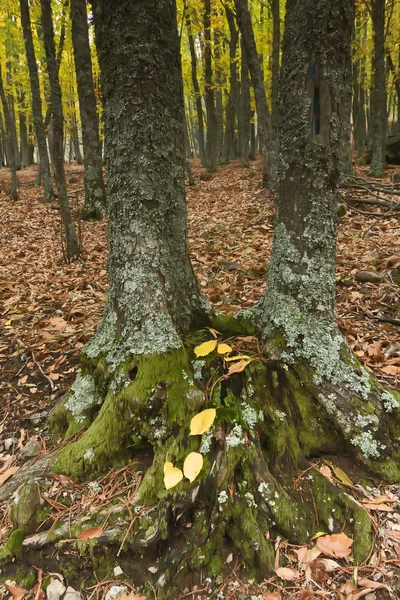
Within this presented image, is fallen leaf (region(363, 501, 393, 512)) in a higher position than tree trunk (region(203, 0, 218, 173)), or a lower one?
lower

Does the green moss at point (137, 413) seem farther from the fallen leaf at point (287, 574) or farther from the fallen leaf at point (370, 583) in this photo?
the fallen leaf at point (370, 583)

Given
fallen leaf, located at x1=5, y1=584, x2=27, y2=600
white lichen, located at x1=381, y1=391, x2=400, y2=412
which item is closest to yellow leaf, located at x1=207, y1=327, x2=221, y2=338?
white lichen, located at x1=381, y1=391, x2=400, y2=412

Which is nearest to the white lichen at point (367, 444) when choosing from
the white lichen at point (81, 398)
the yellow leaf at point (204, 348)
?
the yellow leaf at point (204, 348)

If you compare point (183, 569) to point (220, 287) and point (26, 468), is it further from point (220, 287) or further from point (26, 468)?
point (220, 287)

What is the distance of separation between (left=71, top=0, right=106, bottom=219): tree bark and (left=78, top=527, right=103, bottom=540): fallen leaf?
8176 mm

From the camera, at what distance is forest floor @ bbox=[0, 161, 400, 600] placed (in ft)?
5.06

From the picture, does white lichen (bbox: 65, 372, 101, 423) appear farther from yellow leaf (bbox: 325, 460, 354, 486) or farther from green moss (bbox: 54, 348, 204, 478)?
yellow leaf (bbox: 325, 460, 354, 486)

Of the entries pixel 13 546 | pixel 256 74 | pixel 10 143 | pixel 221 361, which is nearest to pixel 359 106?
pixel 256 74

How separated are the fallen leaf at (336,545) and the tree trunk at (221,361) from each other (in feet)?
0.19

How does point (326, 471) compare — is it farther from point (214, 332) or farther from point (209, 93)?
point (209, 93)

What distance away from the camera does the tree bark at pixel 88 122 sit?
26.3 ft

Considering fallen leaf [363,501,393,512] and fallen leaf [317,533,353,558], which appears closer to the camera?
fallen leaf [317,533,353,558]

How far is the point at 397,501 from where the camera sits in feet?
5.70

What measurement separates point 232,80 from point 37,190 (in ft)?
29.9
